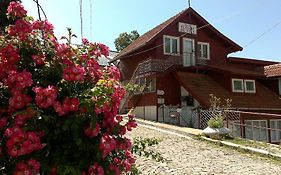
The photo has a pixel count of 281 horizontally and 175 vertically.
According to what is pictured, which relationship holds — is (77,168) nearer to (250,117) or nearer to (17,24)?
(17,24)

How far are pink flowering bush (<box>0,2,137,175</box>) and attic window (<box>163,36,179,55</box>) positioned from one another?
887 inches

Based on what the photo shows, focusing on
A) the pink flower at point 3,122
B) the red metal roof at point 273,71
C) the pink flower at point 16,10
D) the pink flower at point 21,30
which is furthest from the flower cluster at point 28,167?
the red metal roof at point 273,71

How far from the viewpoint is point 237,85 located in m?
25.7

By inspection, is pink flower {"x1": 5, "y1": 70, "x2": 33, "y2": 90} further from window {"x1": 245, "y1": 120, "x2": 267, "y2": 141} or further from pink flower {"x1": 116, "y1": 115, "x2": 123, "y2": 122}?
window {"x1": 245, "y1": 120, "x2": 267, "y2": 141}

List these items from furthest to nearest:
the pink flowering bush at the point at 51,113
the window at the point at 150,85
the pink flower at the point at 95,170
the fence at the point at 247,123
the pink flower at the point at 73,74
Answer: the window at the point at 150,85 → the fence at the point at 247,123 → the pink flower at the point at 73,74 → the pink flower at the point at 95,170 → the pink flowering bush at the point at 51,113

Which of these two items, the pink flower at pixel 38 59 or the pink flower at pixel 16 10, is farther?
the pink flower at pixel 16 10

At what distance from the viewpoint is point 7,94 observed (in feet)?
12.4

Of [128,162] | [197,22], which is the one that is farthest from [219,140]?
[197,22]

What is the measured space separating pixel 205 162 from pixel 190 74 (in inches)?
615

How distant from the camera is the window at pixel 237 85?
25.4 meters

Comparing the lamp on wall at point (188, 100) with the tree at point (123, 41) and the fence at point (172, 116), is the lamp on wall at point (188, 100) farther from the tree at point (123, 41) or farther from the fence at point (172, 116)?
the tree at point (123, 41)

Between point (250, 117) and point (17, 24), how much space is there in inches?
872

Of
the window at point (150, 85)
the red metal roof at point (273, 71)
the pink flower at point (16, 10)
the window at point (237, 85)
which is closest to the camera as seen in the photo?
the pink flower at point (16, 10)

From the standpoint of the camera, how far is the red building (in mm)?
24062
